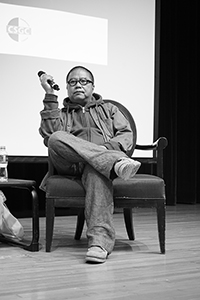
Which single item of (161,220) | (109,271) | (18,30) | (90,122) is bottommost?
(109,271)

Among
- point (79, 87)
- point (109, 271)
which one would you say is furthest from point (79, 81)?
point (109, 271)

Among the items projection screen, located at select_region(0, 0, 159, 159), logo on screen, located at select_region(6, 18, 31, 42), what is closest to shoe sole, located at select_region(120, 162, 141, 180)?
projection screen, located at select_region(0, 0, 159, 159)

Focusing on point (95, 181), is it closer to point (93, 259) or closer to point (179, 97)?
point (93, 259)

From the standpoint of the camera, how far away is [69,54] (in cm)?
383

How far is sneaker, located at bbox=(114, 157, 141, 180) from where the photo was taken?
7.15ft

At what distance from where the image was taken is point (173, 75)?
4.87 meters

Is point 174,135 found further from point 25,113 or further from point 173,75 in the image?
point 25,113

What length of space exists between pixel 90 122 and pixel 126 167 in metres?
0.61

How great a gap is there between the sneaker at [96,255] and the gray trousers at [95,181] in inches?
0.9

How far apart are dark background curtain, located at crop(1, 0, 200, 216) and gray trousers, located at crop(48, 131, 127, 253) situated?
264 cm

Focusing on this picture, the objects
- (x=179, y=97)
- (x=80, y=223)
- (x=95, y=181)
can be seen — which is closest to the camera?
(x=95, y=181)

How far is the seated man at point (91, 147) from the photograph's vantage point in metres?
2.25

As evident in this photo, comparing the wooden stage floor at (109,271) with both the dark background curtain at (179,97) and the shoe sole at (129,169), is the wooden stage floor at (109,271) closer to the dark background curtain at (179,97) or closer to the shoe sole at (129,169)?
the shoe sole at (129,169)

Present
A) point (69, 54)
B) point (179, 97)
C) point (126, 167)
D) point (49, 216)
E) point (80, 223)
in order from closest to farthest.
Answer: point (126, 167), point (49, 216), point (80, 223), point (69, 54), point (179, 97)
